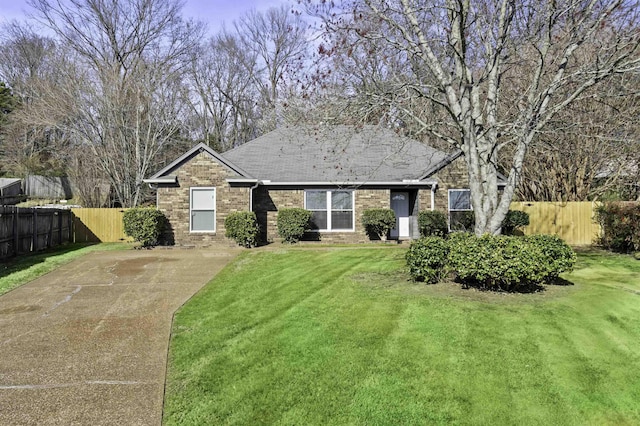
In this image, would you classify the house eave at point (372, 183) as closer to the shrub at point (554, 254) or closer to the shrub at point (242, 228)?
the shrub at point (242, 228)

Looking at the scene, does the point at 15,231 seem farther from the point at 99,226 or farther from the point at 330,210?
the point at 330,210

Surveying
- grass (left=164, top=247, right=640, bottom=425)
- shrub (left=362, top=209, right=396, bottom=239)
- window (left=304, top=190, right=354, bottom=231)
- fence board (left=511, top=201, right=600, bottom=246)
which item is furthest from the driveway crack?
fence board (left=511, top=201, right=600, bottom=246)

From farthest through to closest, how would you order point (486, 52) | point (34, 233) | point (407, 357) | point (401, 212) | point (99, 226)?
point (99, 226)
point (401, 212)
point (34, 233)
point (486, 52)
point (407, 357)

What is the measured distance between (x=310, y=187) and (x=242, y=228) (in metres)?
3.56

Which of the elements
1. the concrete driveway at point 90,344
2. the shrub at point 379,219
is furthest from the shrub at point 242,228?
the shrub at point 379,219

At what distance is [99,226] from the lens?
18922mm

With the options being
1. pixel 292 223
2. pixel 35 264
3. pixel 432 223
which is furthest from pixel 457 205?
pixel 35 264

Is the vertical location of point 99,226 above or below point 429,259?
above

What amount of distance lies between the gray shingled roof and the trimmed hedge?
812 cm

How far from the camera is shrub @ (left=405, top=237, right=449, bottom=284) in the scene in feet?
26.8

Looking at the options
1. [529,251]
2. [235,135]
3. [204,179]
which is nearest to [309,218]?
[204,179]

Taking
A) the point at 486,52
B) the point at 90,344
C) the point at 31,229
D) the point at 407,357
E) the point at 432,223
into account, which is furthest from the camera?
the point at 432,223

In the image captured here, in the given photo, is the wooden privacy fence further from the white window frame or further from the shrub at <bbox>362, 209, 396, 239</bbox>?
the shrub at <bbox>362, 209, 396, 239</bbox>

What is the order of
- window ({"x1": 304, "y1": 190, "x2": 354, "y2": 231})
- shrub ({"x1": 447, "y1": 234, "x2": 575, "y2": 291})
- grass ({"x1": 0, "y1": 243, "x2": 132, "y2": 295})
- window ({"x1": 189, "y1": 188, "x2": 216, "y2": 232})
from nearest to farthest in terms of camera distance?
shrub ({"x1": 447, "y1": 234, "x2": 575, "y2": 291})
grass ({"x1": 0, "y1": 243, "x2": 132, "y2": 295})
window ({"x1": 189, "y1": 188, "x2": 216, "y2": 232})
window ({"x1": 304, "y1": 190, "x2": 354, "y2": 231})
